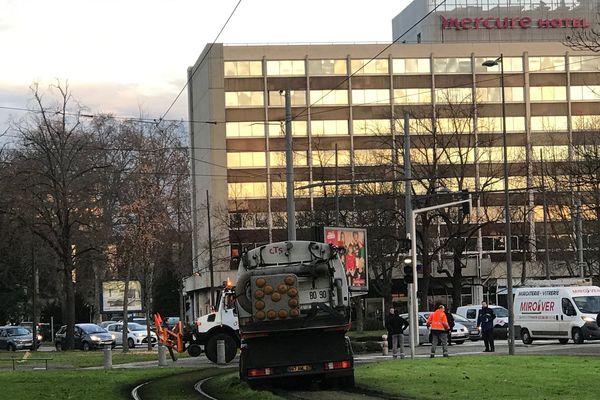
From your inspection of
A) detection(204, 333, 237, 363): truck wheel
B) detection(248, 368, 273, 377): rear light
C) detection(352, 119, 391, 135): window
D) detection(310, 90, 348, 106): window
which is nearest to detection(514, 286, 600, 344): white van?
detection(204, 333, 237, 363): truck wheel

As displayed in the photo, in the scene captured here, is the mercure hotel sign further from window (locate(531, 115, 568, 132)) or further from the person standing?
the person standing

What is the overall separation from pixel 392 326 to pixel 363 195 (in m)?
26.8

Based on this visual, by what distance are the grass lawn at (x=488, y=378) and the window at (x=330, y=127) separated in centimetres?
7200

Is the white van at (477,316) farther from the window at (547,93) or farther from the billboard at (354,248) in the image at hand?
the window at (547,93)

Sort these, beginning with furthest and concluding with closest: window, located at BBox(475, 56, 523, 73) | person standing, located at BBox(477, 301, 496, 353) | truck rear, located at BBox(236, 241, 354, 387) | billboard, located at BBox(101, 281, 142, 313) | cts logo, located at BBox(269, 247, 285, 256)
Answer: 1. window, located at BBox(475, 56, 523, 73)
2. billboard, located at BBox(101, 281, 142, 313)
3. person standing, located at BBox(477, 301, 496, 353)
4. cts logo, located at BBox(269, 247, 285, 256)
5. truck rear, located at BBox(236, 241, 354, 387)

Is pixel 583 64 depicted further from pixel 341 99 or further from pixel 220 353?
pixel 220 353

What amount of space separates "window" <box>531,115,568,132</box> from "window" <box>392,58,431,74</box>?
38.3ft

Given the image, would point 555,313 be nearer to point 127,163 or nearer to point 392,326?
point 392,326

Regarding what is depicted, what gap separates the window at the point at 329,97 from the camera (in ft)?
329

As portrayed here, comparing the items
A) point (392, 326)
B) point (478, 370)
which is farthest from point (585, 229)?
point (478, 370)

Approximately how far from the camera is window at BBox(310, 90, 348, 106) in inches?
3949

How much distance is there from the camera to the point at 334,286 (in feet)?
72.0

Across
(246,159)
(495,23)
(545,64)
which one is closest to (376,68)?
(495,23)

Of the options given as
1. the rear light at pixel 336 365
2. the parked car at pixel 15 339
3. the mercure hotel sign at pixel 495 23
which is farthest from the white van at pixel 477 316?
the mercure hotel sign at pixel 495 23
